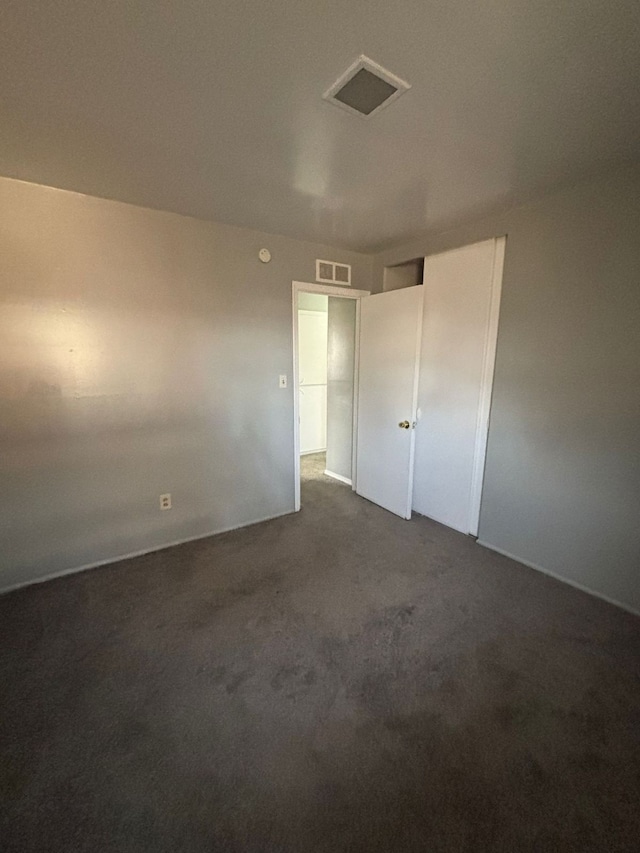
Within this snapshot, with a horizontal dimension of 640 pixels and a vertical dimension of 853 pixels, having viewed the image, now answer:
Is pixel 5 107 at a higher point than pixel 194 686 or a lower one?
higher

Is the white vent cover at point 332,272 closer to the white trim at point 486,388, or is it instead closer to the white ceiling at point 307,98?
the white ceiling at point 307,98

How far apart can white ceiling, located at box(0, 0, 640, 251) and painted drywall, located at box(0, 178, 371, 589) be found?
36cm

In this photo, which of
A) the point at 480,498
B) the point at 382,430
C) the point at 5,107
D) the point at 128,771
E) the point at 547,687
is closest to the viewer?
the point at 128,771

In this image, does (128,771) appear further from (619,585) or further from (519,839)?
(619,585)

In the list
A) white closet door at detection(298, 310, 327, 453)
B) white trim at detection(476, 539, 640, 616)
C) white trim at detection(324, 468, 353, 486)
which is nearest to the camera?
white trim at detection(476, 539, 640, 616)

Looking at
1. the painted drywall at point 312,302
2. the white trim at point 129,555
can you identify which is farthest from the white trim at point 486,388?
the painted drywall at point 312,302

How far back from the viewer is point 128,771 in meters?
1.21

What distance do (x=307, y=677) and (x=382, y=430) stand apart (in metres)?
2.15

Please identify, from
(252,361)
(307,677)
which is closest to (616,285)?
(252,361)

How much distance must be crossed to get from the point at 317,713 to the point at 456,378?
7.82 feet

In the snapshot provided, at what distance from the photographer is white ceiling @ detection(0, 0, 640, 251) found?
975 mm

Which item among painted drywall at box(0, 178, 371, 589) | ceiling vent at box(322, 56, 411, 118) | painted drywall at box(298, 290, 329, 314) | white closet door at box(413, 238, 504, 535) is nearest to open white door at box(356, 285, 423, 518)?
white closet door at box(413, 238, 504, 535)

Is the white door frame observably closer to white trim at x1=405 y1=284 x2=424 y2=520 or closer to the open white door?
the open white door

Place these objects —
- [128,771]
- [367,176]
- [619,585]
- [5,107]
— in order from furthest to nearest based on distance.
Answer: [619,585] < [367,176] < [5,107] < [128,771]
